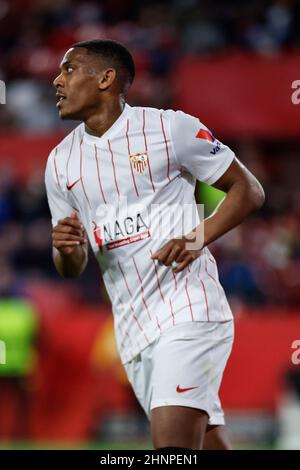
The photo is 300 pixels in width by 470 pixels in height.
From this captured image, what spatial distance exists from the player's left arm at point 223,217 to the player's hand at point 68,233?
1.05 ft

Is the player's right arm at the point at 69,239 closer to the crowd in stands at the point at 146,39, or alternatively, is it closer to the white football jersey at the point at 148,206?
the white football jersey at the point at 148,206

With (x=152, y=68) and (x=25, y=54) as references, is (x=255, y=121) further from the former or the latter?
(x=25, y=54)

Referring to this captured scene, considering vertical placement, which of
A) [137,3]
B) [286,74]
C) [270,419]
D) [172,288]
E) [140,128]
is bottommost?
[270,419]

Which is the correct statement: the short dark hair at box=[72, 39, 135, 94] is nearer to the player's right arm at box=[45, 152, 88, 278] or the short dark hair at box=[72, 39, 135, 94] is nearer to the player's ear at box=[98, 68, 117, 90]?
the player's ear at box=[98, 68, 117, 90]

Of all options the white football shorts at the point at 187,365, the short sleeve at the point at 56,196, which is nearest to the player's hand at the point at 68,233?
the short sleeve at the point at 56,196

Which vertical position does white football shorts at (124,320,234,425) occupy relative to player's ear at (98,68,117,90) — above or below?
below

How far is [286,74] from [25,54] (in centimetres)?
301

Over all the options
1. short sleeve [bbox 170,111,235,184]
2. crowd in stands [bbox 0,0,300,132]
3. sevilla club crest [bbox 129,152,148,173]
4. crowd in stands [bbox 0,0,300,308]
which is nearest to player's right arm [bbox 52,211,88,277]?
sevilla club crest [bbox 129,152,148,173]

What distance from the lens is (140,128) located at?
4.16 meters

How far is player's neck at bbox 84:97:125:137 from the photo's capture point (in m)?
4.20

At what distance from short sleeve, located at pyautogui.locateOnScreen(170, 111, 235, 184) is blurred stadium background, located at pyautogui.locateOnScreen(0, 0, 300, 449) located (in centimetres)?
443

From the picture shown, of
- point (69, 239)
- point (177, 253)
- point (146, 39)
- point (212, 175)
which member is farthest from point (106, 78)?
point (146, 39)

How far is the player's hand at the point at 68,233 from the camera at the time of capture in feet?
13.1
